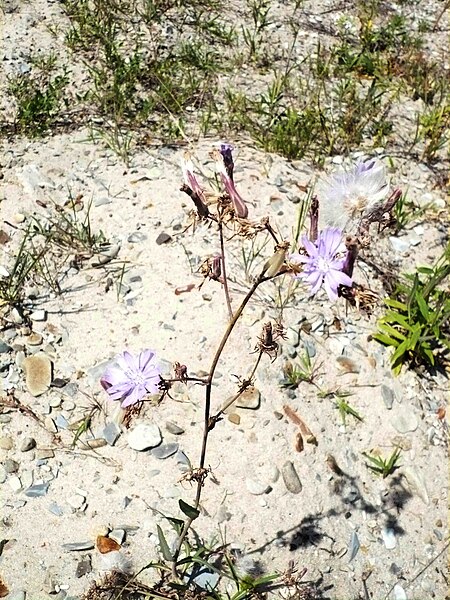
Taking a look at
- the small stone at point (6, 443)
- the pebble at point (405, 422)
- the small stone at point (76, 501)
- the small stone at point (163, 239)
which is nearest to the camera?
the small stone at point (76, 501)

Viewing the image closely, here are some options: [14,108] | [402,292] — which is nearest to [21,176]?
[14,108]

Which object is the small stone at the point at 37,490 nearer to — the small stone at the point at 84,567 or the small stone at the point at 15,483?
the small stone at the point at 15,483

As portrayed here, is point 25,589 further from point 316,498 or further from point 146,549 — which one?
point 316,498

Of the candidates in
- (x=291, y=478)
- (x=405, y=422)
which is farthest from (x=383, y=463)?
(x=291, y=478)

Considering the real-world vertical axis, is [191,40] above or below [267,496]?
above

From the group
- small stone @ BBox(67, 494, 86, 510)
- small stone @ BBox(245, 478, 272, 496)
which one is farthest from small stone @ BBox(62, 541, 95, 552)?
small stone @ BBox(245, 478, 272, 496)

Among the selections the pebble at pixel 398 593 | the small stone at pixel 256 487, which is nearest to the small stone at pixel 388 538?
the pebble at pixel 398 593

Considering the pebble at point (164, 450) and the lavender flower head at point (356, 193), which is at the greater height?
the lavender flower head at point (356, 193)
